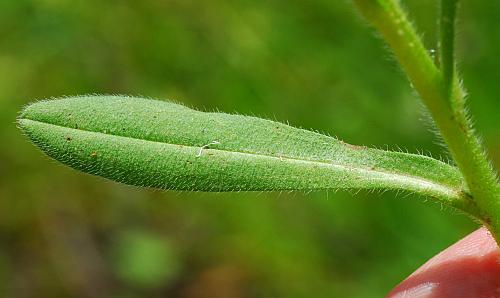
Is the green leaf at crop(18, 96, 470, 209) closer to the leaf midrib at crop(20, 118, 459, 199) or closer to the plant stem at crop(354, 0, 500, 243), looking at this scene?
the leaf midrib at crop(20, 118, 459, 199)

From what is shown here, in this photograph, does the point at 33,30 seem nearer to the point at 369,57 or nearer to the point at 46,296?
the point at 46,296

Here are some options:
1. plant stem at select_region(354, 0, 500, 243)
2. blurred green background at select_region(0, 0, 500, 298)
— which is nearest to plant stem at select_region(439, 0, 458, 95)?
plant stem at select_region(354, 0, 500, 243)

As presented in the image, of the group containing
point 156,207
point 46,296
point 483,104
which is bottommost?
point 46,296

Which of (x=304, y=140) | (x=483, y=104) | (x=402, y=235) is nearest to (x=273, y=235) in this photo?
(x=402, y=235)

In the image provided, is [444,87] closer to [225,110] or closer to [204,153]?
[204,153]

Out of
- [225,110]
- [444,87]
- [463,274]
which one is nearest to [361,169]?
[444,87]
